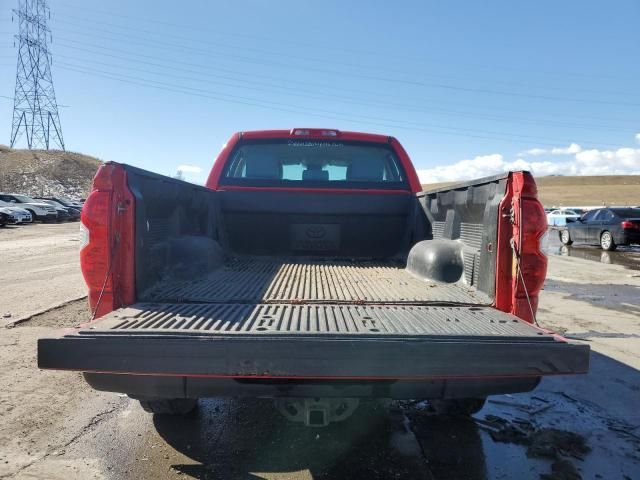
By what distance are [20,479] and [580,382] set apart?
4.49 m

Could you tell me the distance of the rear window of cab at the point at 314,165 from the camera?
191 inches

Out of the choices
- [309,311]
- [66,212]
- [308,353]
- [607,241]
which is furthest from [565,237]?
[66,212]

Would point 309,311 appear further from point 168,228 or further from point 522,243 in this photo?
point 168,228

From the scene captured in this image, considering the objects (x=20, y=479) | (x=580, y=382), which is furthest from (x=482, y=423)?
(x=20, y=479)

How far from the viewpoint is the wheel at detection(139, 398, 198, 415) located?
9.85 feet

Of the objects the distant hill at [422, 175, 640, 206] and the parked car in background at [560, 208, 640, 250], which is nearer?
the parked car in background at [560, 208, 640, 250]

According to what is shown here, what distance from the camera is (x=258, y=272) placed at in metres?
→ 3.80

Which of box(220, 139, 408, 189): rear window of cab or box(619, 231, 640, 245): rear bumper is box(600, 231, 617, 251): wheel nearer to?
box(619, 231, 640, 245): rear bumper

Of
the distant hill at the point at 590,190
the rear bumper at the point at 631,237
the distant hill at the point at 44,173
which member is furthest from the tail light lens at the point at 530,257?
the distant hill at the point at 44,173

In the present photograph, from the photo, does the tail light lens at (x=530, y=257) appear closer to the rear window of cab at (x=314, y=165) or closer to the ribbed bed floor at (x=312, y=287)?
the ribbed bed floor at (x=312, y=287)

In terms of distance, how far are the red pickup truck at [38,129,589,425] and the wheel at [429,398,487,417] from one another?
0.02 metres

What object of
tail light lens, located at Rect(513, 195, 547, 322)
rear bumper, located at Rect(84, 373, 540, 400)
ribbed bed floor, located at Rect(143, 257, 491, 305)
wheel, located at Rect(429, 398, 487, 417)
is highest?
tail light lens, located at Rect(513, 195, 547, 322)

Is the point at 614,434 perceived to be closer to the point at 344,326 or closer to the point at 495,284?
the point at 495,284

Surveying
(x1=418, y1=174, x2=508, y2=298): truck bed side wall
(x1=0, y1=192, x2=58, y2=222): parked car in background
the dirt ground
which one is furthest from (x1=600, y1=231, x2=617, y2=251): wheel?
(x1=0, y1=192, x2=58, y2=222): parked car in background
